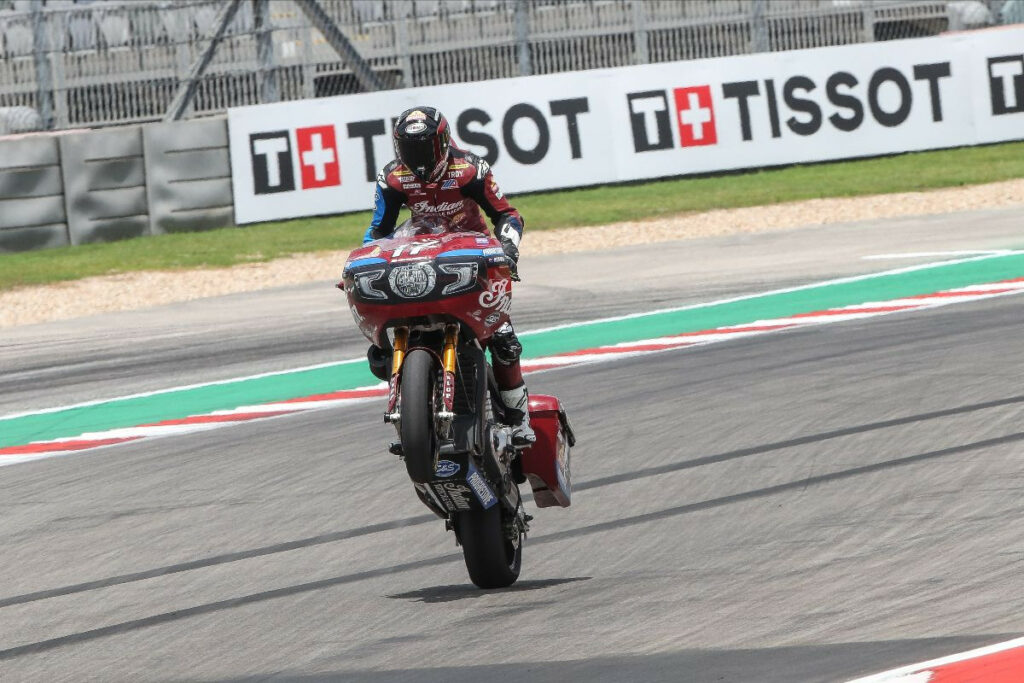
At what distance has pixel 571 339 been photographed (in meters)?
12.0

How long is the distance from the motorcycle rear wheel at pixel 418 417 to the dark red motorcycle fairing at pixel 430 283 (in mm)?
189

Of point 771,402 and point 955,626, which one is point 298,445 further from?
point 955,626

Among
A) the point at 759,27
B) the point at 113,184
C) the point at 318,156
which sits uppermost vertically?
the point at 759,27

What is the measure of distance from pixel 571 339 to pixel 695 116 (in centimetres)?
912

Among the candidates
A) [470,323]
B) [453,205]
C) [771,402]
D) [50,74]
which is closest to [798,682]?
[470,323]

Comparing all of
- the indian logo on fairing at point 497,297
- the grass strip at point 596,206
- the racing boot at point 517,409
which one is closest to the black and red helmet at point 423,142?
the indian logo on fairing at point 497,297

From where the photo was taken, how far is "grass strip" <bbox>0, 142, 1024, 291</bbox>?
17969 millimetres

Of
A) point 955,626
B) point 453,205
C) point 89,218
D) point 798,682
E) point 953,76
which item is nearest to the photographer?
point 798,682

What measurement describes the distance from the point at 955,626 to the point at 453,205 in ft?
8.02

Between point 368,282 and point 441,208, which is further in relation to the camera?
point 441,208

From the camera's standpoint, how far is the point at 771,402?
8.83 metres

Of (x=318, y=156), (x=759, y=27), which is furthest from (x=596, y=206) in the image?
(x=759, y=27)

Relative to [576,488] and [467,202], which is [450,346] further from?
[576,488]

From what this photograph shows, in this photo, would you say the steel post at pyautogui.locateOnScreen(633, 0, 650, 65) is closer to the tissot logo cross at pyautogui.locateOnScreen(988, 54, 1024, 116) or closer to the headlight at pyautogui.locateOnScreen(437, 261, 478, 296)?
the tissot logo cross at pyautogui.locateOnScreen(988, 54, 1024, 116)
